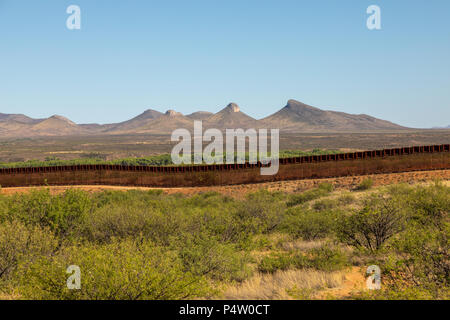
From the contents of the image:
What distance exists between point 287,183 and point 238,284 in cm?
2017

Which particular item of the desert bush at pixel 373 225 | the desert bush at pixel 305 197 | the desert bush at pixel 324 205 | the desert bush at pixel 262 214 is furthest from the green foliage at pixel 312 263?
the desert bush at pixel 305 197

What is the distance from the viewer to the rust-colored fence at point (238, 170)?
86.9 feet

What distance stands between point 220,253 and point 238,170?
817 inches

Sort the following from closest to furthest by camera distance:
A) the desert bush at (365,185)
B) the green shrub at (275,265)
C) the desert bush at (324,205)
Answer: the green shrub at (275,265)
the desert bush at (324,205)
the desert bush at (365,185)

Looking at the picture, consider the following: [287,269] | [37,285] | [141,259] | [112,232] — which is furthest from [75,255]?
[287,269]

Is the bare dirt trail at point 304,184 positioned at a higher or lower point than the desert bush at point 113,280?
lower

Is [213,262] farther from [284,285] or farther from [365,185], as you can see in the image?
[365,185]

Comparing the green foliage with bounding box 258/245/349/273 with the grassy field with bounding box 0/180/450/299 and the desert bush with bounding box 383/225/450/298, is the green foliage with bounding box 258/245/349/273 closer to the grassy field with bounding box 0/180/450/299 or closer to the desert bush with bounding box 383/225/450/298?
the grassy field with bounding box 0/180/450/299

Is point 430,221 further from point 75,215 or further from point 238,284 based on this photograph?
point 75,215

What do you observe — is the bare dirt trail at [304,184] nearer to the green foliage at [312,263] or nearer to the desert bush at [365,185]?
the desert bush at [365,185]

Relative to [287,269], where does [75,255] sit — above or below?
above

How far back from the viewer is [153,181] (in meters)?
31.5

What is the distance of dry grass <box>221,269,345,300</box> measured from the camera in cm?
712

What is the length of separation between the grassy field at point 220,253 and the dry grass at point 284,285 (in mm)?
23
